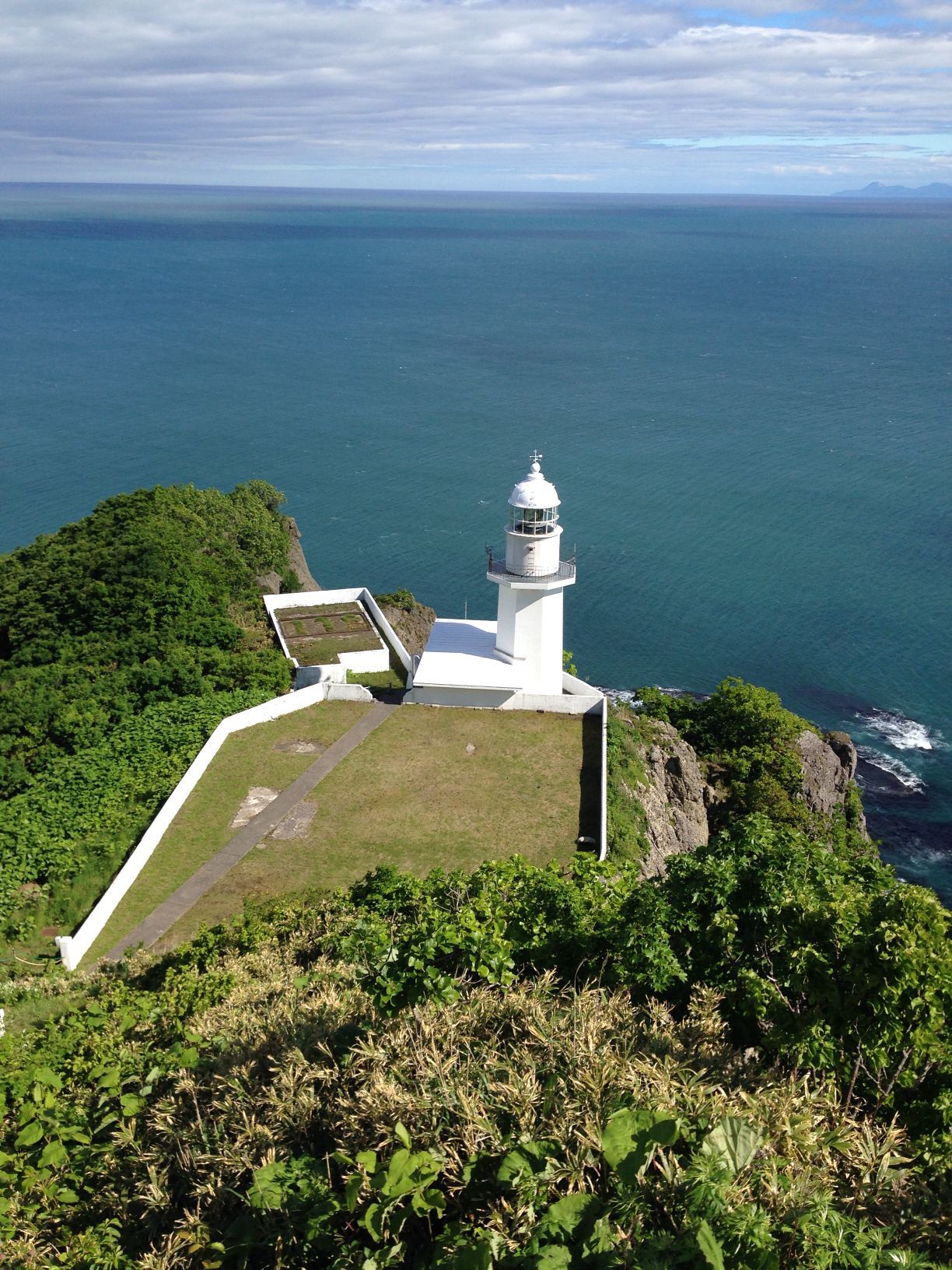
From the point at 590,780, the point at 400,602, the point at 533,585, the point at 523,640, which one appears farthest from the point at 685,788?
the point at 400,602

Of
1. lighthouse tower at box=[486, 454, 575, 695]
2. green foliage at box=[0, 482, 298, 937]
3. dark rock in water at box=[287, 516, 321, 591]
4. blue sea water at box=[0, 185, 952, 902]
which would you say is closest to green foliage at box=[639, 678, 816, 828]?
blue sea water at box=[0, 185, 952, 902]

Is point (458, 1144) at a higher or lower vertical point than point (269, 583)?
higher

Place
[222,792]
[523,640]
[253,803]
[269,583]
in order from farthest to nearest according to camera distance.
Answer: [269,583] < [523,640] < [222,792] < [253,803]

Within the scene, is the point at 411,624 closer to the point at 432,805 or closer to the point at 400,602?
the point at 400,602

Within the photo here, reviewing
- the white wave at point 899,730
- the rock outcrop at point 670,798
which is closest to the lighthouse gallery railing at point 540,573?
the rock outcrop at point 670,798

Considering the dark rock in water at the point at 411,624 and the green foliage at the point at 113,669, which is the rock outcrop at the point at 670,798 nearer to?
the green foliage at the point at 113,669

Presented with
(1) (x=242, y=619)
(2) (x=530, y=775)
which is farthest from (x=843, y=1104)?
(1) (x=242, y=619)

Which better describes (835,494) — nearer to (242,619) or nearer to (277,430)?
(277,430)

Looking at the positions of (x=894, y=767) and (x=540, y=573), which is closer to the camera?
(x=540, y=573)
